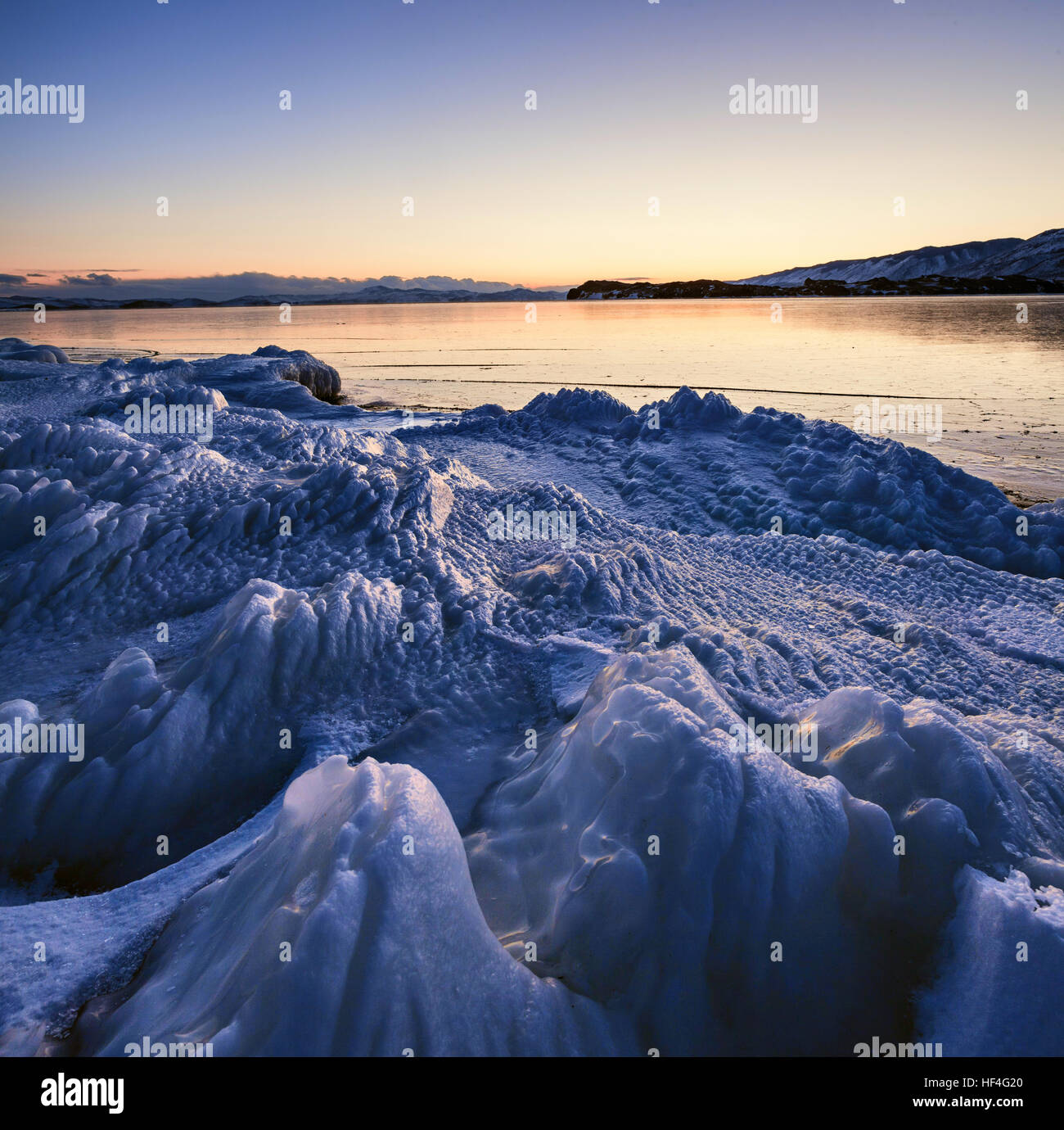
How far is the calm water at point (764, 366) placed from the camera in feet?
46.0

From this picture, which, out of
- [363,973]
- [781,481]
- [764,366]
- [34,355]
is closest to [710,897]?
[363,973]

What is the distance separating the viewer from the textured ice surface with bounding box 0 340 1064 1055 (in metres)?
2.10

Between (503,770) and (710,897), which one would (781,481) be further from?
(710,897)

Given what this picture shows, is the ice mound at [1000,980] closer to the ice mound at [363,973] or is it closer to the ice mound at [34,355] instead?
the ice mound at [363,973]

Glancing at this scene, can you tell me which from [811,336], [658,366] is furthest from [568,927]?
[811,336]

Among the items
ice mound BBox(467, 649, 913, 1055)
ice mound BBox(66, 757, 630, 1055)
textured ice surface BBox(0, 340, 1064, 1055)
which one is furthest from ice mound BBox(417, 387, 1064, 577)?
ice mound BBox(66, 757, 630, 1055)

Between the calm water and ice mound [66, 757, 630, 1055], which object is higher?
the calm water

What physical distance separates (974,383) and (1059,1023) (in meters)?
21.7

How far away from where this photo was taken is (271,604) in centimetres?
436

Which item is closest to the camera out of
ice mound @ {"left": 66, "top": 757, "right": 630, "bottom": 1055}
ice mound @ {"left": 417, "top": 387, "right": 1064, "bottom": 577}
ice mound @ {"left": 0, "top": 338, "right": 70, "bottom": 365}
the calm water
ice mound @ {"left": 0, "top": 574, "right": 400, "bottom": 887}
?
ice mound @ {"left": 66, "top": 757, "right": 630, "bottom": 1055}

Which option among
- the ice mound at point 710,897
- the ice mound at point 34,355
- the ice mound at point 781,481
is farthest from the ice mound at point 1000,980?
the ice mound at point 34,355

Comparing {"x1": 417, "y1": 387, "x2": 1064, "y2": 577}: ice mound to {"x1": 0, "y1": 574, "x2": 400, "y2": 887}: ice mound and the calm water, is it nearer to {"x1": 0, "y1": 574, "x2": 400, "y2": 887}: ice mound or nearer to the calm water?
the calm water

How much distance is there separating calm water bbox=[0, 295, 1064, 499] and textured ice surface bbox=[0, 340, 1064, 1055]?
6.71 meters

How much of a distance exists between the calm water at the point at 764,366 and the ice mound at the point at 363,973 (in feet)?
33.8
